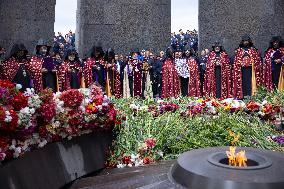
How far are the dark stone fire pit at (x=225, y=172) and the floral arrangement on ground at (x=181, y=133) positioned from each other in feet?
4.90

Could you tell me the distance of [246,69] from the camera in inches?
526

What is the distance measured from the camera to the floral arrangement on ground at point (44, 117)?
14.2 feet

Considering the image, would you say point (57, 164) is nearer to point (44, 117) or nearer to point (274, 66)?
point (44, 117)

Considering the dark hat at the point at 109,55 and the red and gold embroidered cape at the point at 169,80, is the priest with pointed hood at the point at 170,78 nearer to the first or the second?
the red and gold embroidered cape at the point at 169,80

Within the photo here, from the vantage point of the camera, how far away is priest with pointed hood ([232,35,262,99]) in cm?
1310

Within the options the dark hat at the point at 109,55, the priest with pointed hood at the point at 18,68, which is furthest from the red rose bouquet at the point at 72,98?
the dark hat at the point at 109,55

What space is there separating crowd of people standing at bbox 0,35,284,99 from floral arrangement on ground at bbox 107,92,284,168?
4631 mm

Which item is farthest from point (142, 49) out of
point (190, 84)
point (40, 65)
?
point (40, 65)

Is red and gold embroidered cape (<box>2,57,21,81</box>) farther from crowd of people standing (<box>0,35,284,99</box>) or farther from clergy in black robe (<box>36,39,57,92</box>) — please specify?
clergy in black robe (<box>36,39,57,92</box>)

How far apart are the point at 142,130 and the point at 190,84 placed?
7.67 metres

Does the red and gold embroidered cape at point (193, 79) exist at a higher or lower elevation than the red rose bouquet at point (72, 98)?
higher

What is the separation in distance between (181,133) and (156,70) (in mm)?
8473

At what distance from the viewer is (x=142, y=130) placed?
6895 millimetres

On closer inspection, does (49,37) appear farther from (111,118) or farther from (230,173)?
(230,173)
